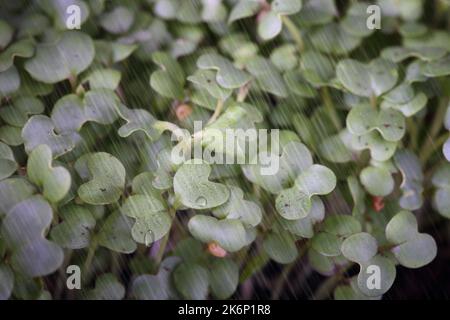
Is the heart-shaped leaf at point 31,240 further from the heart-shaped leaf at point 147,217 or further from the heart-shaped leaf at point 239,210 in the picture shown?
the heart-shaped leaf at point 239,210

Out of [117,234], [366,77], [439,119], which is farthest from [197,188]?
[439,119]

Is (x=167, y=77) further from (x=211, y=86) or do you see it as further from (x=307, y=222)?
(x=307, y=222)

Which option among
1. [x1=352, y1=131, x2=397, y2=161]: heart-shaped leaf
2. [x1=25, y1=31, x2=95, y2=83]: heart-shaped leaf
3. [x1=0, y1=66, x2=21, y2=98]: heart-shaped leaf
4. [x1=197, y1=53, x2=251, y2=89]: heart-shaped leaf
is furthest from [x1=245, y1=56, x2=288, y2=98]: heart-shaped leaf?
[x1=0, y1=66, x2=21, y2=98]: heart-shaped leaf

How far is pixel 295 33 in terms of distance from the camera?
981mm

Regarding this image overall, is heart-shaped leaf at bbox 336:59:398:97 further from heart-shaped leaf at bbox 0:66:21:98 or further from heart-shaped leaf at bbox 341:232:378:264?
heart-shaped leaf at bbox 0:66:21:98

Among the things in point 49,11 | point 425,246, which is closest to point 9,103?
point 49,11

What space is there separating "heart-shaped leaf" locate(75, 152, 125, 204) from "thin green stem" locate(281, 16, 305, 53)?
1.21 feet

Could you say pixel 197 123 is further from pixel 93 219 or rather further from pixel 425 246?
pixel 425 246

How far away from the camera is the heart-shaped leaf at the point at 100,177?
30.6 inches

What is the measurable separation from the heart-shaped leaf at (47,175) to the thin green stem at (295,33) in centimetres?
43

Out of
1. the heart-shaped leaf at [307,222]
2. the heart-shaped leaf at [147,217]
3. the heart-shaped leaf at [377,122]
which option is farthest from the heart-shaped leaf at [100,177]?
the heart-shaped leaf at [377,122]

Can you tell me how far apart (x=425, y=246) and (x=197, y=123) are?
0.37 metres

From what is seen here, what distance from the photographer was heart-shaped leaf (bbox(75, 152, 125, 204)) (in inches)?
30.6

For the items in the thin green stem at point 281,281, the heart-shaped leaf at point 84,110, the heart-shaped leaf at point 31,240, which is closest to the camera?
the heart-shaped leaf at point 31,240
